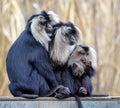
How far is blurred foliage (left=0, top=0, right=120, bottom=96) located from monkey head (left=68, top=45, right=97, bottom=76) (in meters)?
1.92

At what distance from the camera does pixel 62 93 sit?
179 inches

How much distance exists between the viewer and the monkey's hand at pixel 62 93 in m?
4.54

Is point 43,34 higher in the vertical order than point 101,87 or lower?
higher

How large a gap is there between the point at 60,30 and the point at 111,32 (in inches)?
97.3

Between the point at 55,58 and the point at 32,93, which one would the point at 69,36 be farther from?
the point at 32,93

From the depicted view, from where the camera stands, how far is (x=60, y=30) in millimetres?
4859

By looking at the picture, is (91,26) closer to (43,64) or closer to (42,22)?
(42,22)

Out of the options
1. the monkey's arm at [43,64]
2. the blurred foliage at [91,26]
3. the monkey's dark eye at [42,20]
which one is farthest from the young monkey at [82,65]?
the blurred foliage at [91,26]

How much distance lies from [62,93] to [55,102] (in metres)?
0.09

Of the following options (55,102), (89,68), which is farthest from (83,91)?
(55,102)

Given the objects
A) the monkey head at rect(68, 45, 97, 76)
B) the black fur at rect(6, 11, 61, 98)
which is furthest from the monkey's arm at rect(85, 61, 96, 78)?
the black fur at rect(6, 11, 61, 98)

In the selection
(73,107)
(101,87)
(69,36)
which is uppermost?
(69,36)

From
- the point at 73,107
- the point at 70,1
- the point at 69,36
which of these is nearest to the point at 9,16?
the point at 70,1

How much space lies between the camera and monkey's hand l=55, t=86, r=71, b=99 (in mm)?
4535
